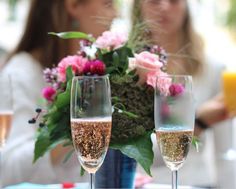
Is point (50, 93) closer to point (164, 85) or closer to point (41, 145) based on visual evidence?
point (41, 145)

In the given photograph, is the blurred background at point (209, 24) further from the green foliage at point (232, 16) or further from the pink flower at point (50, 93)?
the pink flower at point (50, 93)

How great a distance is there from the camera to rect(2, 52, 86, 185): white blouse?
5.92 ft

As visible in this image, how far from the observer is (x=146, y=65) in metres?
1.27

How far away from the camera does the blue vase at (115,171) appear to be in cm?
132

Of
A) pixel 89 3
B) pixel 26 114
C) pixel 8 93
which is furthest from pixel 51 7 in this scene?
pixel 8 93

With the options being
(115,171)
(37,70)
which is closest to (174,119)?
(115,171)

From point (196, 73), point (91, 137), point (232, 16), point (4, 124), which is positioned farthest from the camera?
point (232, 16)

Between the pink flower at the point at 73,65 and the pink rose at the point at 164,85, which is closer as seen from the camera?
the pink rose at the point at 164,85

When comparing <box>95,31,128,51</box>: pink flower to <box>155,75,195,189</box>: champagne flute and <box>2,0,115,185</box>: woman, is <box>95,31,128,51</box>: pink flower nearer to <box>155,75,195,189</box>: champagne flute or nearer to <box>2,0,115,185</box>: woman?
<box>155,75,195,189</box>: champagne flute

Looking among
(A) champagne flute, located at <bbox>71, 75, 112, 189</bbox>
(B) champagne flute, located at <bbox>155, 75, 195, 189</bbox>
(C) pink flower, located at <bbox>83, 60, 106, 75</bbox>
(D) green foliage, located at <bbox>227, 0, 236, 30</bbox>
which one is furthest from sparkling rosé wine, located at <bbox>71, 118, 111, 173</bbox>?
(D) green foliage, located at <bbox>227, 0, 236, 30</bbox>

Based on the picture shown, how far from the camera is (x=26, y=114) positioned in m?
1.99

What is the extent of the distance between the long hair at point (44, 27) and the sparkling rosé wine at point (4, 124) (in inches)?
27.4

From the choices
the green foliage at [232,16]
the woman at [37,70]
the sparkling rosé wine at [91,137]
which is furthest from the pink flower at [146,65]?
the green foliage at [232,16]

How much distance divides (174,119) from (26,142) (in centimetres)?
89
